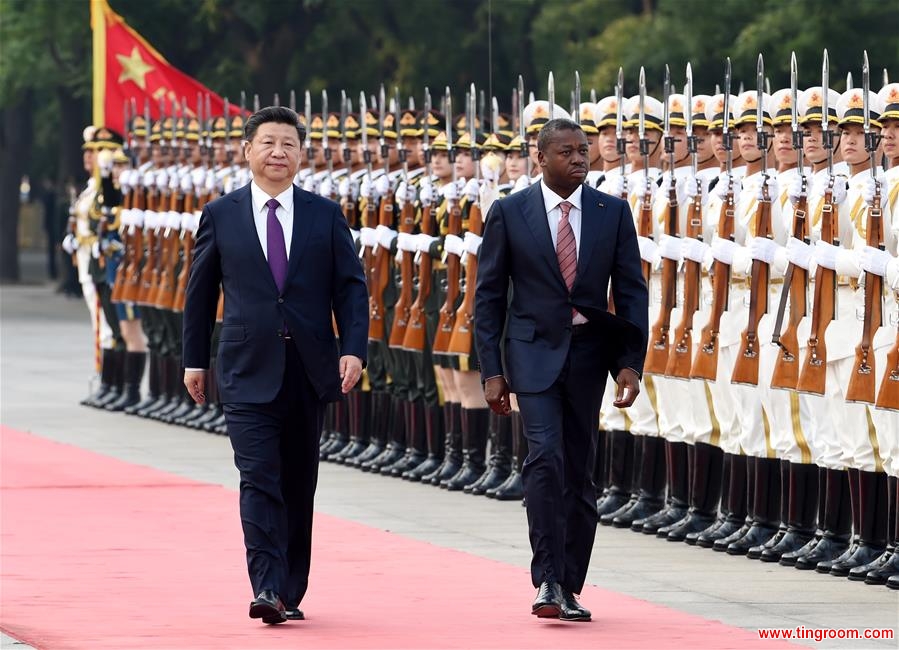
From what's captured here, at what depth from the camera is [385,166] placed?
14.9m

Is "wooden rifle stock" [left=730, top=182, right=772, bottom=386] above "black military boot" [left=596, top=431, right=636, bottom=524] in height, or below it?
above

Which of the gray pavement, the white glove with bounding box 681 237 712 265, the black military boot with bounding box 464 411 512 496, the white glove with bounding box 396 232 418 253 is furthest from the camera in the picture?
the white glove with bounding box 396 232 418 253

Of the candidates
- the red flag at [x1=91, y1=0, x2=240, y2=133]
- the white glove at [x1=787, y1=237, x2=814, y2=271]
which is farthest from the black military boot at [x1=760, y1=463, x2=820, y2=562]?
the red flag at [x1=91, y1=0, x2=240, y2=133]

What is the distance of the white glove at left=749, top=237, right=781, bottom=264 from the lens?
10.4 meters

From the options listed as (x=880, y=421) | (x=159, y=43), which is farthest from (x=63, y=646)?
(x=159, y=43)

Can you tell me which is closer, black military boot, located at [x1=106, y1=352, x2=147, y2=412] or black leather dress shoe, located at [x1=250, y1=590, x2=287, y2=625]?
black leather dress shoe, located at [x1=250, y1=590, x2=287, y2=625]

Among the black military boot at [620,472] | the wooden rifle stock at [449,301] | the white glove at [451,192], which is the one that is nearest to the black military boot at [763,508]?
the black military boot at [620,472]

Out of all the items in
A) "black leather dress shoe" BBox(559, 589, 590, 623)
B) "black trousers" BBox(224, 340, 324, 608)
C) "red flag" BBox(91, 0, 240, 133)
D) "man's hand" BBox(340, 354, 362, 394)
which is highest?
"red flag" BBox(91, 0, 240, 133)

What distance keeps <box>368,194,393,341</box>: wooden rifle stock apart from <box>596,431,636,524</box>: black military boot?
2.94 meters

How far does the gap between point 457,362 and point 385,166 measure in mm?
1789

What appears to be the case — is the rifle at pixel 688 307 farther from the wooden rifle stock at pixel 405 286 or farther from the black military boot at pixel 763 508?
the wooden rifle stock at pixel 405 286

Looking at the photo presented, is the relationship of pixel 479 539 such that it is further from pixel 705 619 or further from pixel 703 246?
pixel 705 619

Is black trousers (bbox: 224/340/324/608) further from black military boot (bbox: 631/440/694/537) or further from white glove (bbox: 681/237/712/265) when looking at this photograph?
black military boot (bbox: 631/440/694/537)

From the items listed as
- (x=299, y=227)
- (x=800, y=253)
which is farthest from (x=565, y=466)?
(x=800, y=253)
